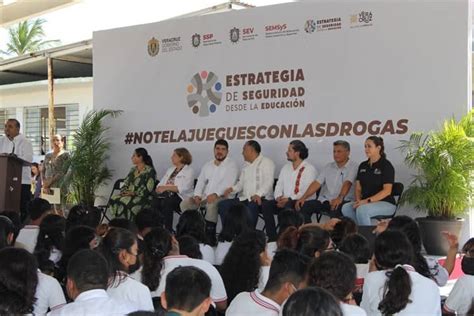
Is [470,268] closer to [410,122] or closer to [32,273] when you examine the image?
[32,273]

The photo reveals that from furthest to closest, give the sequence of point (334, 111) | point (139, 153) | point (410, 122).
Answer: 1. point (139, 153)
2. point (334, 111)
3. point (410, 122)

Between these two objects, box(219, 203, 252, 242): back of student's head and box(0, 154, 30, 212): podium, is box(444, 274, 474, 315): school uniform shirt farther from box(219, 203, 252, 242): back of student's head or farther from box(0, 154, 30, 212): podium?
box(0, 154, 30, 212): podium

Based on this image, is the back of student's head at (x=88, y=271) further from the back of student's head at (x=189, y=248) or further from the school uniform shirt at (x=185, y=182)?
the school uniform shirt at (x=185, y=182)

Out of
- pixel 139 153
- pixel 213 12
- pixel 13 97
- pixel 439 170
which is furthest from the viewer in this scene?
pixel 13 97

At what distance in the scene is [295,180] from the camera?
6.97 m

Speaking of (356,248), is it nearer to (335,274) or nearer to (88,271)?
(335,274)

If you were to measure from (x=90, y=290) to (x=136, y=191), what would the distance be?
5498 millimetres

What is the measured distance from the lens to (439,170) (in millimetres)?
6129

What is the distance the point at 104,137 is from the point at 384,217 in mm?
4617

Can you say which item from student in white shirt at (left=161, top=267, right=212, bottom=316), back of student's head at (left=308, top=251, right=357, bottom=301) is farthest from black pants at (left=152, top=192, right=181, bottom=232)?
student in white shirt at (left=161, top=267, right=212, bottom=316)

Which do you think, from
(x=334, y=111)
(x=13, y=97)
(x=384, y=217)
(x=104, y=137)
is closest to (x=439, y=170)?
(x=384, y=217)

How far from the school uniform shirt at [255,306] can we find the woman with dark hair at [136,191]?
530 cm

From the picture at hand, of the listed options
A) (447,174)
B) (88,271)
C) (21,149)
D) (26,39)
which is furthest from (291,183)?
(26,39)

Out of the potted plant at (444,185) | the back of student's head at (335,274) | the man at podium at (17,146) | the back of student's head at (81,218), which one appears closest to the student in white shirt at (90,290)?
the back of student's head at (335,274)
